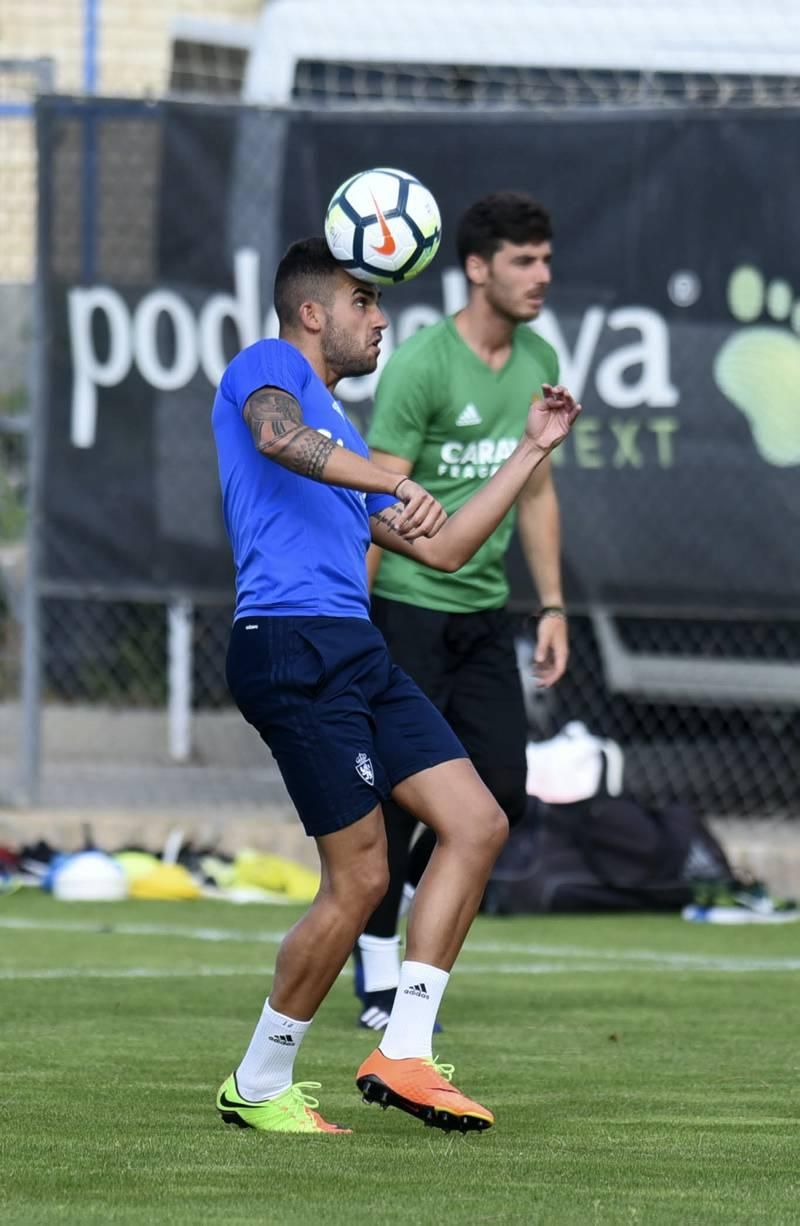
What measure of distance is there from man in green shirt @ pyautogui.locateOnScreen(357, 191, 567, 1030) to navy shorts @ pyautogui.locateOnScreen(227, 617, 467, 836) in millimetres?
1804

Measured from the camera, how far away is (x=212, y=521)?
36.5ft

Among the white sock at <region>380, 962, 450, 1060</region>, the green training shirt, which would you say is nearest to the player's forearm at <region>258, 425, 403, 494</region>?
the white sock at <region>380, 962, 450, 1060</region>

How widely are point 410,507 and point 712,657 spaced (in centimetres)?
650

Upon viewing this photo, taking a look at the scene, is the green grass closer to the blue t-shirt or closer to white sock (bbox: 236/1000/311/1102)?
white sock (bbox: 236/1000/311/1102)

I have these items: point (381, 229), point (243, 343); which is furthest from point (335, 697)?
point (243, 343)

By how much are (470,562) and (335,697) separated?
2194 mm

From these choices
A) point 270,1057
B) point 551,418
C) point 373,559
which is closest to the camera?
point 270,1057

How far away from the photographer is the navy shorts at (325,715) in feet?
16.6

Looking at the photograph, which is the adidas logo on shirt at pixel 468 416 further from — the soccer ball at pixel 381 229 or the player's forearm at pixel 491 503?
the player's forearm at pixel 491 503

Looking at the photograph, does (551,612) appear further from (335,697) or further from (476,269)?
(335,697)

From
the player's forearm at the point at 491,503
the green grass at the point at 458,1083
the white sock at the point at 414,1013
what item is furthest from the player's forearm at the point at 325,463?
the green grass at the point at 458,1083

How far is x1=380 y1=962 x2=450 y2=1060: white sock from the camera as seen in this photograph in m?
5.10

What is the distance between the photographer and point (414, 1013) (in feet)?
16.8

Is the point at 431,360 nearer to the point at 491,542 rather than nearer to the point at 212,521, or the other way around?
the point at 491,542
